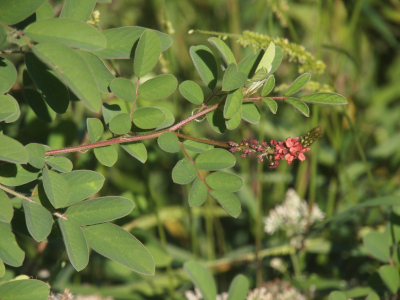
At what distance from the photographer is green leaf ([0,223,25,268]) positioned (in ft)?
2.50

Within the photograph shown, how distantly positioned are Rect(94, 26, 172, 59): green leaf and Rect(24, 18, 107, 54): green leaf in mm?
139

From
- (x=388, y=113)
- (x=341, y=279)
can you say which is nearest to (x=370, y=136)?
(x=388, y=113)

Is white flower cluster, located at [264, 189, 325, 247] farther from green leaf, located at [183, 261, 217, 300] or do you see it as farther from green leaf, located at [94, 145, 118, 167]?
green leaf, located at [94, 145, 118, 167]

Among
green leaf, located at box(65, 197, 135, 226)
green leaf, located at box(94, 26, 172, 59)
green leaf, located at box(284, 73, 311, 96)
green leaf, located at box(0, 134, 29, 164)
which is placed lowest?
green leaf, located at box(65, 197, 135, 226)

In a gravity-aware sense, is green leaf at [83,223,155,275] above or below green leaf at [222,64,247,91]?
below

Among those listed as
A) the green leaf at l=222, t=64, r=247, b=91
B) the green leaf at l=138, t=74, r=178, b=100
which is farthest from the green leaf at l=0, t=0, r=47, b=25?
the green leaf at l=222, t=64, r=247, b=91

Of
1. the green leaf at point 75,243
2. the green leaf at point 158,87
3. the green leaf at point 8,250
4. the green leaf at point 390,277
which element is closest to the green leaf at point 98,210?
the green leaf at point 75,243

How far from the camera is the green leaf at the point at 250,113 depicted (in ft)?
2.66

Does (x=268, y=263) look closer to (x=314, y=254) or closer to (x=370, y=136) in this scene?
(x=314, y=254)

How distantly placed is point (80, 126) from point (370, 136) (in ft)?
5.06

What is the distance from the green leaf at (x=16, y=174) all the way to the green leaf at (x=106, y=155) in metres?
0.12

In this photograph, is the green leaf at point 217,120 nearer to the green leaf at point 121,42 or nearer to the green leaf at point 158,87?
the green leaf at point 158,87

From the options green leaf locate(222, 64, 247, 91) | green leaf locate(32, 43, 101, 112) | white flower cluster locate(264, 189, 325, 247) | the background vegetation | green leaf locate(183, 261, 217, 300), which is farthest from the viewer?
white flower cluster locate(264, 189, 325, 247)

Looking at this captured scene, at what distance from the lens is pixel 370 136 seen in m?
2.18
